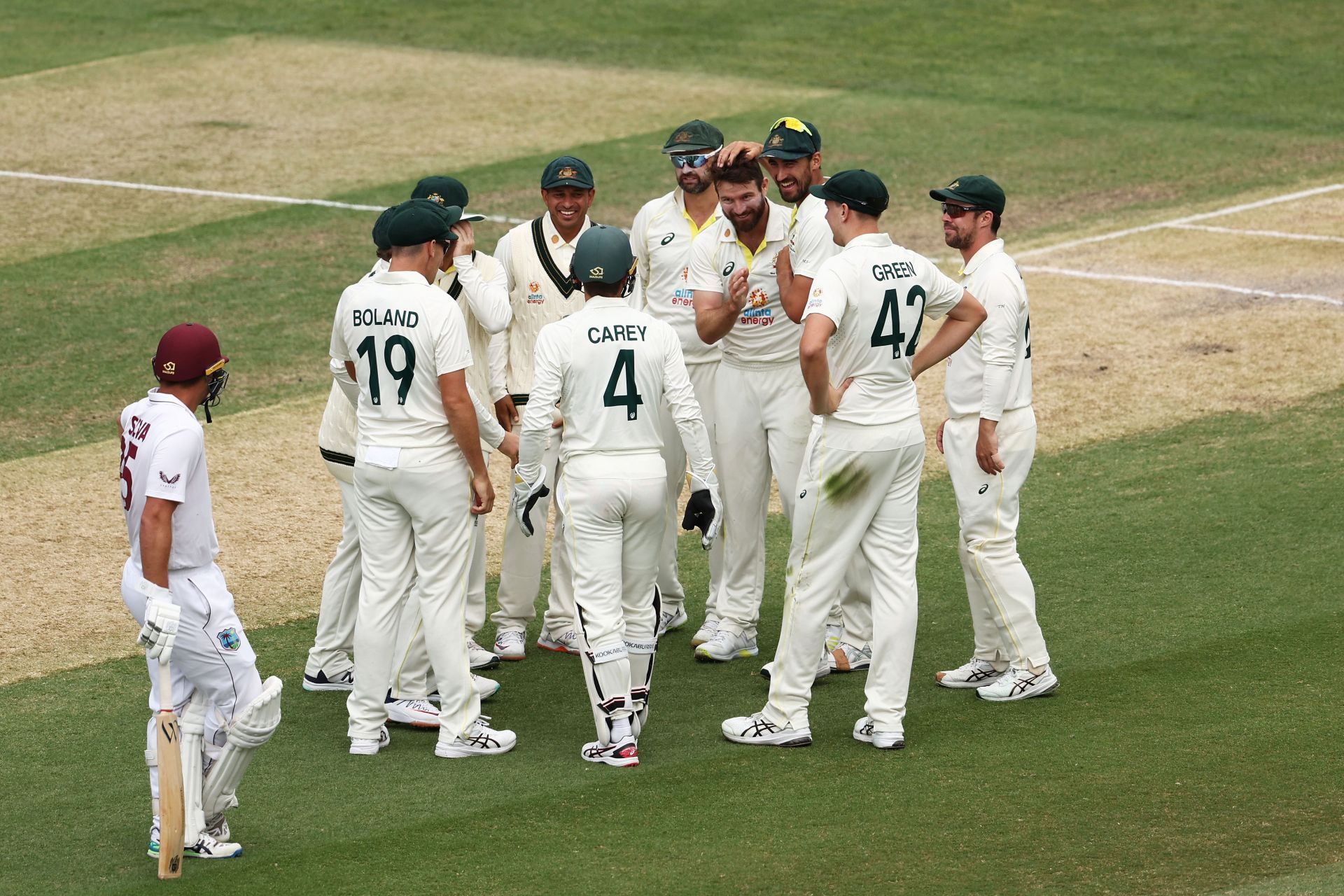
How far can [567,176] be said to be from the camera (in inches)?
333

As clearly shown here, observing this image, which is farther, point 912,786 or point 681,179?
point 681,179

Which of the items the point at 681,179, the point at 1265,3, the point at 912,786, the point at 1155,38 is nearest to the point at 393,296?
the point at 681,179

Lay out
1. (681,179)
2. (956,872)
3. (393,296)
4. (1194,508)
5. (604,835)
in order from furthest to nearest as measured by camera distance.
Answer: (1194,508), (681,179), (393,296), (604,835), (956,872)

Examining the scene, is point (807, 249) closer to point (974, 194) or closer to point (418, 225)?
point (974, 194)

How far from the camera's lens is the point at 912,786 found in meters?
6.83

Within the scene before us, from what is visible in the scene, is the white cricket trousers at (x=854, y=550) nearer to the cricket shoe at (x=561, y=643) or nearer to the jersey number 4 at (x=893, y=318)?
the jersey number 4 at (x=893, y=318)

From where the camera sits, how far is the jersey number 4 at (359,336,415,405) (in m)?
7.13

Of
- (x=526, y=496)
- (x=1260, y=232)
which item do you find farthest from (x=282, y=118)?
(x=526, y=496)

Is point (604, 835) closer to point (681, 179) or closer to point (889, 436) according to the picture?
point (889, 436)

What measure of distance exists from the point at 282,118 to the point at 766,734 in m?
16.5

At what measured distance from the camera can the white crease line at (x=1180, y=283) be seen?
47.9 feet

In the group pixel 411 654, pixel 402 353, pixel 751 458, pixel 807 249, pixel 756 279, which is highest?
pixel 807 249

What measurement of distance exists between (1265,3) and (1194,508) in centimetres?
1938

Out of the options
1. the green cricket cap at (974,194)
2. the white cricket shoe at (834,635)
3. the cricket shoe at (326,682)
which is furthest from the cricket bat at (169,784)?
the green cricket cap at (974,194)
